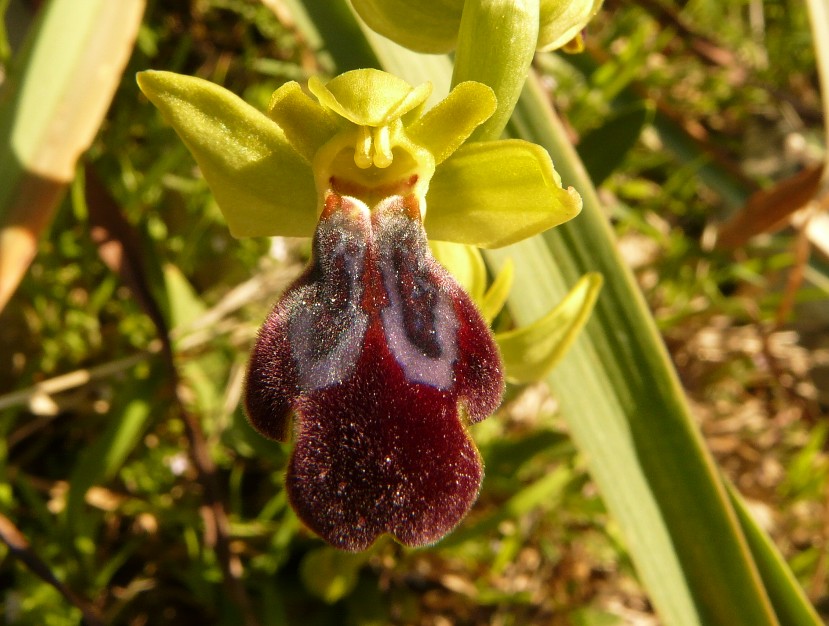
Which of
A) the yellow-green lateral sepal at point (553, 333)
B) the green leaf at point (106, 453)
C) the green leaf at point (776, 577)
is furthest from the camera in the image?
the green leaf at point (106, 453)

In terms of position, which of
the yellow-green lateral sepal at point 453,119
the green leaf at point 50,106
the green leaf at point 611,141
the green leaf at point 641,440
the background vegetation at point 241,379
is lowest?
the background vegetation at point 241,379

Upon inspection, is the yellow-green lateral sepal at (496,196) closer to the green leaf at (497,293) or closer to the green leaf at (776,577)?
the green leaf at (497,293)

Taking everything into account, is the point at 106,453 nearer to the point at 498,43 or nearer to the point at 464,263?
the point at 464,263

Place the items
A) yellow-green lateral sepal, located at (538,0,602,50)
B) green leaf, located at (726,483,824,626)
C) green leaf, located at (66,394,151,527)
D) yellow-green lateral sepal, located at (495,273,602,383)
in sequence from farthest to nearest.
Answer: green leaf, located at (66,394,151,527), green leaf, located at (726,483,824,626), yellow-green lateral sepal, located at (495,273,602,383), yellow-green lateral sepal, located at (538,0,602,50)

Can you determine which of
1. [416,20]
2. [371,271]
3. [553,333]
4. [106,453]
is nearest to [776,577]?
[553,333]

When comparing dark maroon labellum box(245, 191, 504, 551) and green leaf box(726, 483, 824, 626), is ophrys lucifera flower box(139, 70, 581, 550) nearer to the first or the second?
dark maroon labellum box(245, 191, 504, 551)

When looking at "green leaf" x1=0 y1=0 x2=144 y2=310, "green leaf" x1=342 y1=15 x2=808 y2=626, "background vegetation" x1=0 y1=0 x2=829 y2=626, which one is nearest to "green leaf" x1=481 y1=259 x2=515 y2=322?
"green leaf" x1=342 y1=15 x2=808 y2=626

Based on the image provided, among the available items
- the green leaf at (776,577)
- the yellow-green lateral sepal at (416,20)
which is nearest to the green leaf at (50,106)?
the yellow-green lateral sepal at (416,20)
